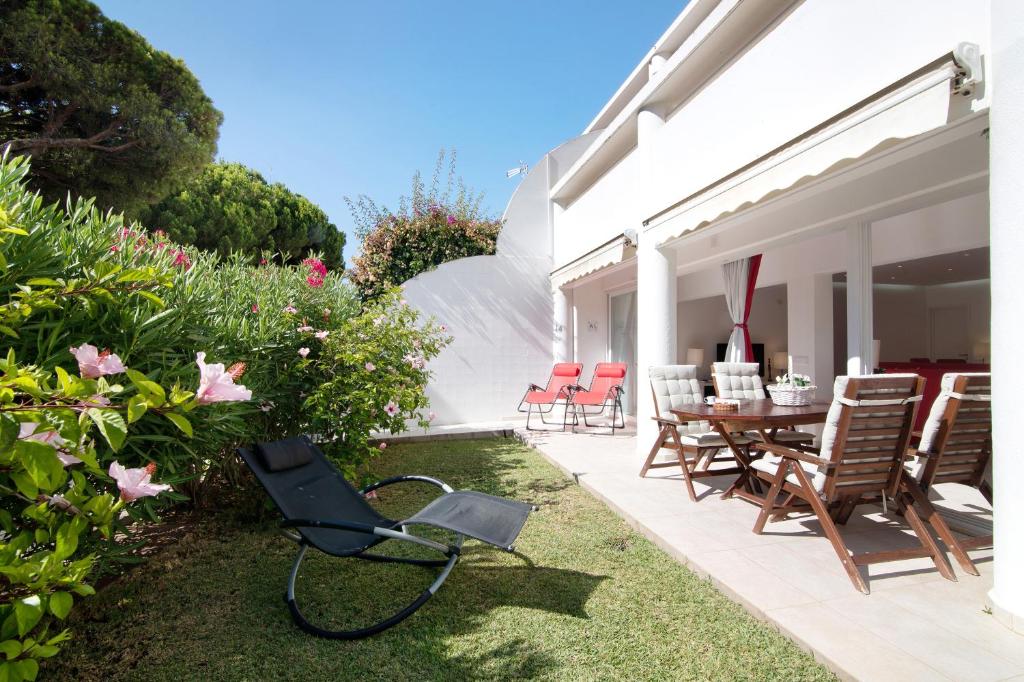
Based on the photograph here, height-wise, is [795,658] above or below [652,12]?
below

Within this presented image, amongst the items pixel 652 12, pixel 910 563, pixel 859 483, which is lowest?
pixel 910 563

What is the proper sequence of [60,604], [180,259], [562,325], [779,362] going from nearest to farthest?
1. [60,604]
2. [180,259]
3. [562,325]
4. [779,362]

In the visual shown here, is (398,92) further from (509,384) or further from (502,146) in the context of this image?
(509,384)

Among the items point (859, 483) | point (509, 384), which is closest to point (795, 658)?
point (859, 483)

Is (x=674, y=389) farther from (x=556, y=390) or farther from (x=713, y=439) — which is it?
(x=556, y=390)

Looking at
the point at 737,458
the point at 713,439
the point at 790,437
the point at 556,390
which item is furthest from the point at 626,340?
the point at 737,458

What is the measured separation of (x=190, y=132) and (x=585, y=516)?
1026cm

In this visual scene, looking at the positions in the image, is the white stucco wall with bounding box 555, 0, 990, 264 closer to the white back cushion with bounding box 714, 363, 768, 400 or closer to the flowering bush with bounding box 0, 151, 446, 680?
the white back cushion with bounding box 714, 363, 768, 400

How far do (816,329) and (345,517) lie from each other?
877cm

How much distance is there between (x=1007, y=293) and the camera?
2.96 metres

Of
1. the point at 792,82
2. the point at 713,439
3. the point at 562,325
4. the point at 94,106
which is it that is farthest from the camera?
the point at 562,325

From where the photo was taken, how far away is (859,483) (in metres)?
3.96

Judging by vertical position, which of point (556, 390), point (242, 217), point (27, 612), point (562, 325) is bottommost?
point (556, 390)

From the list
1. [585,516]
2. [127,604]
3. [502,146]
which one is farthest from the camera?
[502,146]
